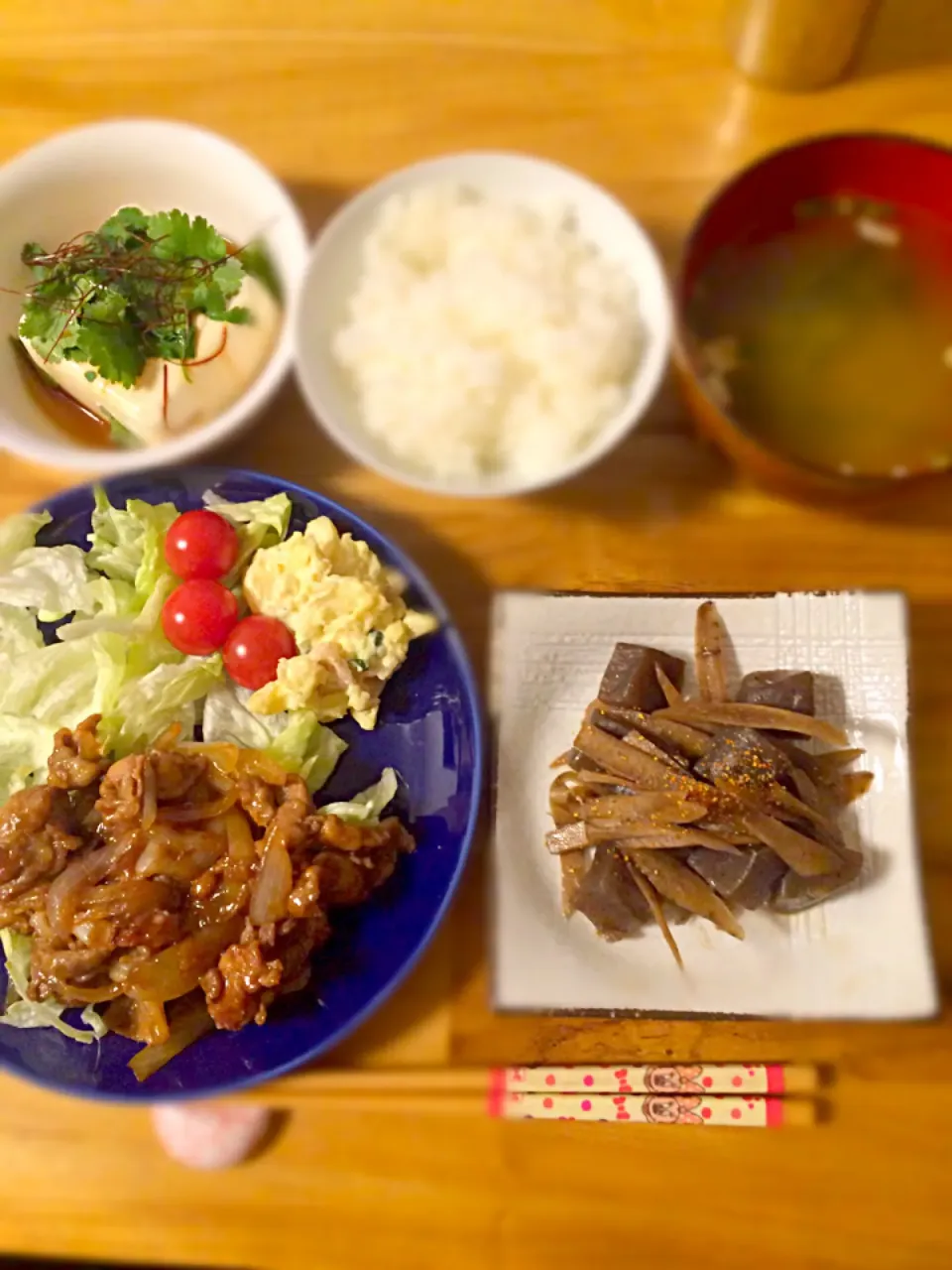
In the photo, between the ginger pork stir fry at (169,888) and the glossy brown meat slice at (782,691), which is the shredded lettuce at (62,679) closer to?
the ginger pork stir fry at (169,888)

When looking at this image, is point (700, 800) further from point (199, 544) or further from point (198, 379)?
point (198, 379)

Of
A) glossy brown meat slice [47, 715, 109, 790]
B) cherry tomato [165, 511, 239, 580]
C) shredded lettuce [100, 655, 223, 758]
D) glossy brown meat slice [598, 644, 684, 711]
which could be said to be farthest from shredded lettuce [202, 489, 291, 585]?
glossy brown meat slice [598, 644, 684, 711]

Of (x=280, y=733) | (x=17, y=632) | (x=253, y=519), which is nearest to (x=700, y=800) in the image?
(x=280, y=733)

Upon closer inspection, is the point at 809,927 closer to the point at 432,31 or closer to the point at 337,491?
the point at 337,491

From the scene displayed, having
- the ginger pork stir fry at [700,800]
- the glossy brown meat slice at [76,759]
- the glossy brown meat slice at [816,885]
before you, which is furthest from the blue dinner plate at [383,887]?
the glossy brown meat slice at [816,885]

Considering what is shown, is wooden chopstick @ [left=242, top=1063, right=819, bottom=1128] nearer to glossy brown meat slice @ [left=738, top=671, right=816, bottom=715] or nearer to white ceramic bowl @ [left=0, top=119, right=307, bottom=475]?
glossy brown meat slice @ [left=738, top=671, right=816, bottom=715]

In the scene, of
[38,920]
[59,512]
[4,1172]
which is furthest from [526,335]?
[4,1172]
